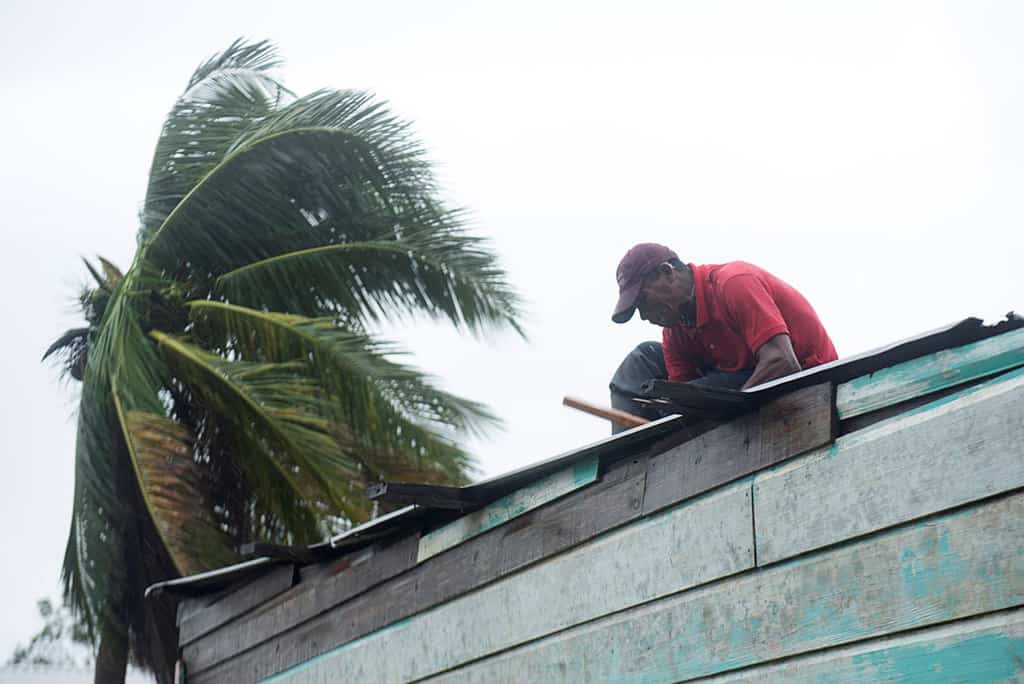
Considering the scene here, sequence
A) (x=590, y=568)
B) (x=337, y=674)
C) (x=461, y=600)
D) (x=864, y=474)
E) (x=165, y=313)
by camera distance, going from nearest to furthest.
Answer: (x=864, y=474) < (x=590, y=568) < (x=461, y=600) < (x=337, y=674) < (x=165, y=313)

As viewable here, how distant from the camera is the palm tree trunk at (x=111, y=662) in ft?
Result: 37.3

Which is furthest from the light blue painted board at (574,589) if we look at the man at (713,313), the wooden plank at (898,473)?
the man at (713,313)

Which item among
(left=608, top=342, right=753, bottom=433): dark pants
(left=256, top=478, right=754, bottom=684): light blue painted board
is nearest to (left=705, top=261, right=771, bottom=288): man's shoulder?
(left=608, top=342, right=753, bottom=433): dark pants

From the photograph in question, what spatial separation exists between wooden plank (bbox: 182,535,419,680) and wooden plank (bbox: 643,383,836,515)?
4.64 ft

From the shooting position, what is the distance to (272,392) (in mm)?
9922

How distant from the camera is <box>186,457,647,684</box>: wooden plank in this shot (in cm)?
380

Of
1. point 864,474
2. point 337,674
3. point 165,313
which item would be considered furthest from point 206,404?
point 864,474

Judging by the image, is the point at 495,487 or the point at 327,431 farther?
the point at 327,431

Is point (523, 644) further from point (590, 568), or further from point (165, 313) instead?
point (165, 313)

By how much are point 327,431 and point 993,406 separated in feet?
25.4

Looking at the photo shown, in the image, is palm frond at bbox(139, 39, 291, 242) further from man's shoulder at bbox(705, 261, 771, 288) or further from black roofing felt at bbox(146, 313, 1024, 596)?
man's shoulder at bbox(705, 261, 771, 288)

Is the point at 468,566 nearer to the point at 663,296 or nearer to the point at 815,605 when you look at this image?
the point at 663,296

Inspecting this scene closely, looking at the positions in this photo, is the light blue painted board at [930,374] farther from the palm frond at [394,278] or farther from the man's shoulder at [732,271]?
the palm frond at [394,278]

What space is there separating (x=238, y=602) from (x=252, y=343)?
5315mm
